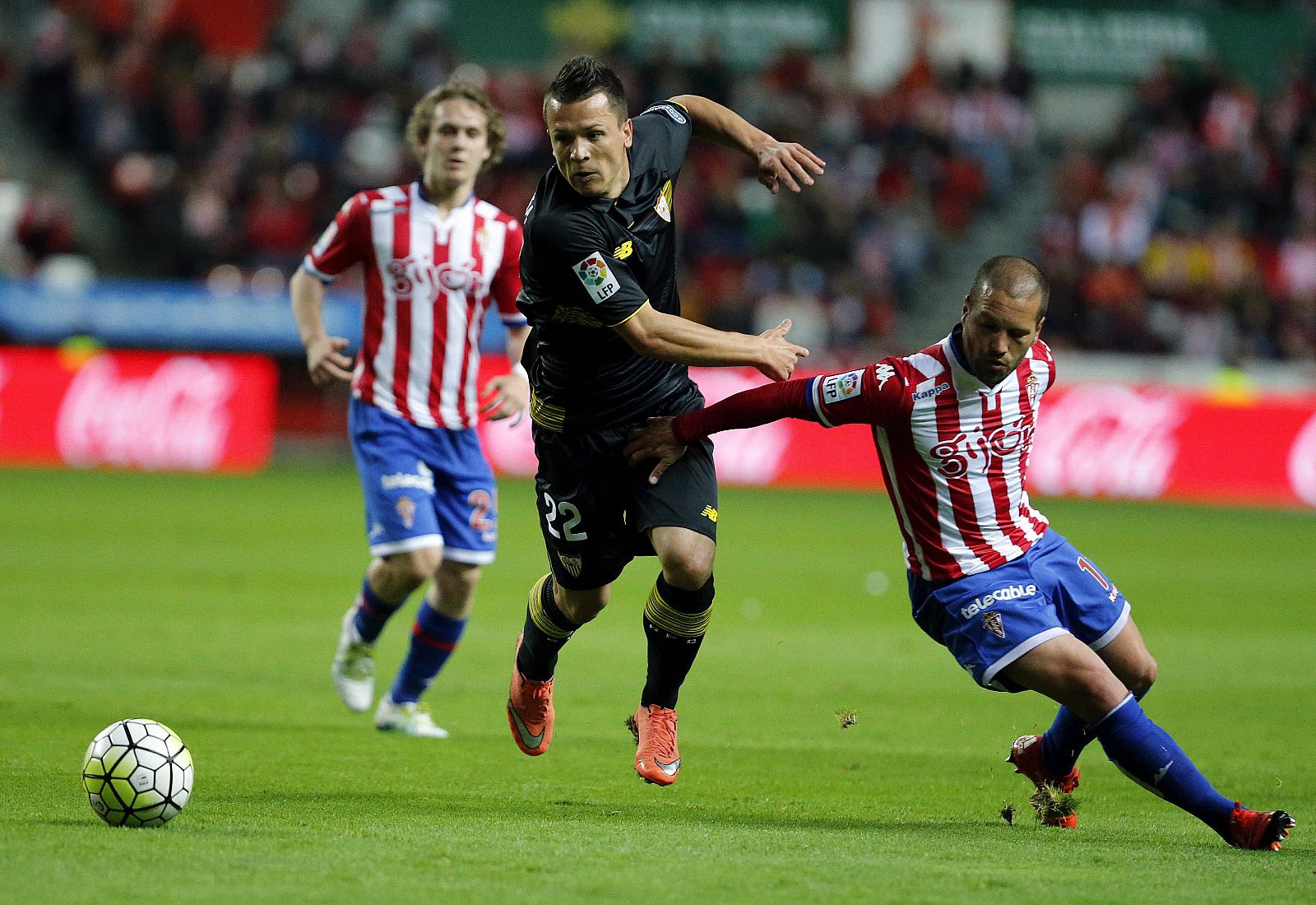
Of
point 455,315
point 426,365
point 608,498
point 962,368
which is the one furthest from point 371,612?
point 962,368

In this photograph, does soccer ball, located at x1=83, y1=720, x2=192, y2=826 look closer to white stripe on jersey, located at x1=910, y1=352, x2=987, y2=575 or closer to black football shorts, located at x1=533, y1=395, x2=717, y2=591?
black football shorts, located at x1=533, y1=395, x2=717, y2=591

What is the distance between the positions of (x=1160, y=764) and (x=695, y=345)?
190 cm

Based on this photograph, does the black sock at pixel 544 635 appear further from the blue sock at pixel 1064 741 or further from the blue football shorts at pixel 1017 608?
the blue sock at pixel 1064 741

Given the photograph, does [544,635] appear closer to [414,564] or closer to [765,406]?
[414,564]

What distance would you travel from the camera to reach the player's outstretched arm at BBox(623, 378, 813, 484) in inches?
214

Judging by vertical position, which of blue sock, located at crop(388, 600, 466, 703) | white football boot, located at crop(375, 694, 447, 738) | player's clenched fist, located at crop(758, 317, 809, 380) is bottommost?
white football boot, located at crop(375, 694, 447, 738)

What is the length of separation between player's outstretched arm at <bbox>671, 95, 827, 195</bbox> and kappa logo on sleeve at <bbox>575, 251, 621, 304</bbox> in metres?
0.93

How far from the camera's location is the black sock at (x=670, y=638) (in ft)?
19.4

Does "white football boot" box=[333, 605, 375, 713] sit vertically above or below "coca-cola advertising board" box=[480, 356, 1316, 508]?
above

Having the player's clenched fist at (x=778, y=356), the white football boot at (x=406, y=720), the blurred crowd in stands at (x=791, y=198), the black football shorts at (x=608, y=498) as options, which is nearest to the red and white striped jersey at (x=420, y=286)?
the white football boot at (x=406, y=720)

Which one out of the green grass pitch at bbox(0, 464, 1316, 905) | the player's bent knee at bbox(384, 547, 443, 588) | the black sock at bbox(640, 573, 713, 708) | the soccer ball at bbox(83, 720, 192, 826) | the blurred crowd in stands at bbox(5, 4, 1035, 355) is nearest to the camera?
the green grass pitch at bbox(0, 464, 1316, 905)

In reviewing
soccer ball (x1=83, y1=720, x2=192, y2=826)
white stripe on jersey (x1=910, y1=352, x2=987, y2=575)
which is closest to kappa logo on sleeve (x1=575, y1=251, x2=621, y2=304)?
white stripe on jersey (x1=910, y1=352, x2=987, y2=575)

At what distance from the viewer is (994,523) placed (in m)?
5.46

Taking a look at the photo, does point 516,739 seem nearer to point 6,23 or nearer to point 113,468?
point 113,468
